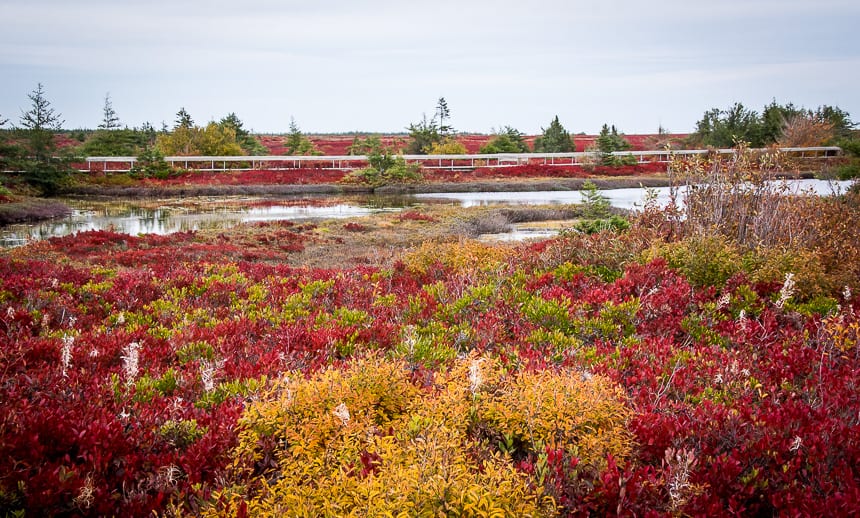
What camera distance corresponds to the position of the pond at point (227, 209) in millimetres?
22219

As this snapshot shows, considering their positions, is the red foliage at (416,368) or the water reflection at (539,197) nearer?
the red foliage at (416,368)

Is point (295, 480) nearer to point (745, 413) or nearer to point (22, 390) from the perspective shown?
point (22, 390)

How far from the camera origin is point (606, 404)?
3.31 m

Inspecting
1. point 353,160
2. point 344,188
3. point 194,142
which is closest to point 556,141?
point 353,160

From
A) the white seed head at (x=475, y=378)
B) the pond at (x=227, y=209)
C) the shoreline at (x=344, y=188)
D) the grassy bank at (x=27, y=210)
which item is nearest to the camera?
the white seed head at (x=475, y=378)

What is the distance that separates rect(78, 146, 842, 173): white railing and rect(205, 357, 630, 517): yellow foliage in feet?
150

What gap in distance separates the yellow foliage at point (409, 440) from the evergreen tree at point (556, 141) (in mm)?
64205

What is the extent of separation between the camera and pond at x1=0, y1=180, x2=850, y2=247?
22.2 meters

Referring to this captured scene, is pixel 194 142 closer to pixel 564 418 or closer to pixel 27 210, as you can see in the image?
pixel 27 210

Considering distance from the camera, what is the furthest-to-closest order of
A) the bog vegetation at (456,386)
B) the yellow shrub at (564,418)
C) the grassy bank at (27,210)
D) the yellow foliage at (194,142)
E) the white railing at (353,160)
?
the yellow foliage at (194,142) < the white railing at (353,160) < the grassy bank at (27,210) < the yellow shrub at (564,418) < the bog vegetation at (456,386)

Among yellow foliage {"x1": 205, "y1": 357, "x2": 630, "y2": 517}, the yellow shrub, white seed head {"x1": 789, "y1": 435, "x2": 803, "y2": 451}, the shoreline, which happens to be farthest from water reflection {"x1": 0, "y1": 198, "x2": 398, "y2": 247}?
white seed head {"x1": 789, "y1": 435, "x2": 803, "y2": 451}

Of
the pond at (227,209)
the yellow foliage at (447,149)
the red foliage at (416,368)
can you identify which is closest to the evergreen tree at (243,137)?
the yellow foliage at (447,149)

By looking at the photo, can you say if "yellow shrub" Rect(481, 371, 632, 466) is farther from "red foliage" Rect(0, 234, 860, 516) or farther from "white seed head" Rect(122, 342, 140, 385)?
"white seed head" Rect(122, 342, 140, 385)

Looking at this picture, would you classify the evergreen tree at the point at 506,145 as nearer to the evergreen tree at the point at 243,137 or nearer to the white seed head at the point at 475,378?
the evergreen tree at the point at 243,137
